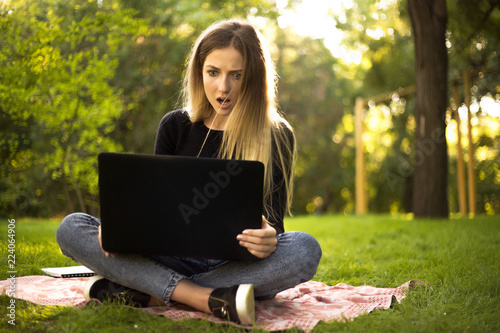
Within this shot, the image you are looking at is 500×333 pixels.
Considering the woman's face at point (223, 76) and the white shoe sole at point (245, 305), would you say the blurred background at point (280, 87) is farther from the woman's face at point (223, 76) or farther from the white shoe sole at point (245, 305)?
the white shoe sole at point (245, 305)

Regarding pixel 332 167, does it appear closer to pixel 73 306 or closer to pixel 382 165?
pixel 382 165

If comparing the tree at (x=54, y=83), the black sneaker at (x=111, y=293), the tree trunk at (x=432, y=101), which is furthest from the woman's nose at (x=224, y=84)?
the tree trunk at (x=432, y=101)

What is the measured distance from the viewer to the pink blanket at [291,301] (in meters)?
1.82

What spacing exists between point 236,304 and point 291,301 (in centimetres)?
56

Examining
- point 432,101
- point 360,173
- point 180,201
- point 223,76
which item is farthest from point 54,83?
point 360,173

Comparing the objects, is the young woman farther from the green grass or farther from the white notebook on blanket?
the white notebook on blanket

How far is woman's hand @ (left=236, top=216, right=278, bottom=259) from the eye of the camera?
5.54ft

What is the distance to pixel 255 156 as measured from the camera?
2.17m

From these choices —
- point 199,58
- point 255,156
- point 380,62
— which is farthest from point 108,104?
point 380,62

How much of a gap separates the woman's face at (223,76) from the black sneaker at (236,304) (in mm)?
884

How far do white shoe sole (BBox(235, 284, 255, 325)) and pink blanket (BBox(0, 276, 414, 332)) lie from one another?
0.05 m

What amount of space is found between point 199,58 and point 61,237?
3.49ft

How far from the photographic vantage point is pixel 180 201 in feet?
5.44

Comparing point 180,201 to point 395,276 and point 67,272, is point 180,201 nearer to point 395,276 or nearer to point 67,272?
point 67,272
